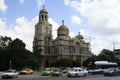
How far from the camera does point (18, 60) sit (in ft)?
304

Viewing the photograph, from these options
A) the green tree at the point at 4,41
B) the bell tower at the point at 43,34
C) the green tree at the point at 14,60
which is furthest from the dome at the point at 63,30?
the green tree at the point at 14,60

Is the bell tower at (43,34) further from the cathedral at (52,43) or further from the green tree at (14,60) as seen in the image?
the green tree at (14,60)

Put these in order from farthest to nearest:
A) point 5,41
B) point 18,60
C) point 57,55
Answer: point 57,55 → point 5,41 → point 18,60

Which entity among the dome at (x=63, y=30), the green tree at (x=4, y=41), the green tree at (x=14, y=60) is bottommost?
the green tree at (x=14, y=60)

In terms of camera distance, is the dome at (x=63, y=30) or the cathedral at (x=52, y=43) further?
the dome at (x=63, y=30)

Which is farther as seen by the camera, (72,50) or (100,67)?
(72,50)

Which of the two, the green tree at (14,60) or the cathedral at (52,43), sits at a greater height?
the cathedral at (52,43)

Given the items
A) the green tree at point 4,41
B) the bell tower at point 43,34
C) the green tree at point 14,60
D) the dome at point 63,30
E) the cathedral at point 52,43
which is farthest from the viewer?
the bell tower at point 43,34

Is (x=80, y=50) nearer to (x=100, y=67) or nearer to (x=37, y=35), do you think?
(x=37, y=35)

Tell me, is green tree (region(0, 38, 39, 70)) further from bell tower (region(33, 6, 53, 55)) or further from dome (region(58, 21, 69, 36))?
dome (region(58, 21, 69, 36))

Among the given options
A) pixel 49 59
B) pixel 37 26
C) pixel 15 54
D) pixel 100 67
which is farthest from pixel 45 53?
pixel 100 67

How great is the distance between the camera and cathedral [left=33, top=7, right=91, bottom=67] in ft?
412

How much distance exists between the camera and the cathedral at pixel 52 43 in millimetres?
125562

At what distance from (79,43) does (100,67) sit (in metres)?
57.2
